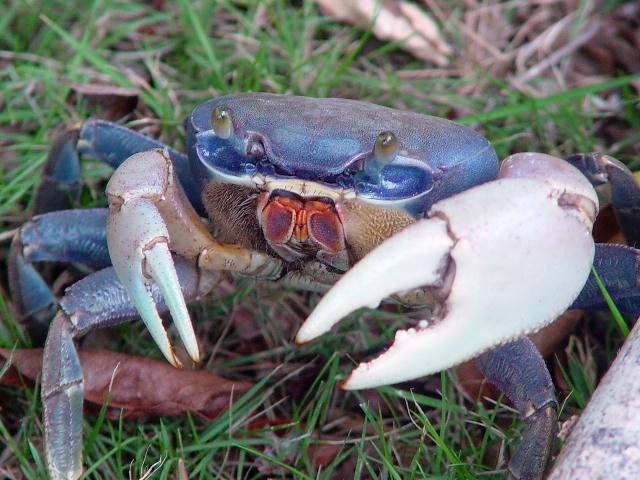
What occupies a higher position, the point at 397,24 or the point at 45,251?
the point at 397,24

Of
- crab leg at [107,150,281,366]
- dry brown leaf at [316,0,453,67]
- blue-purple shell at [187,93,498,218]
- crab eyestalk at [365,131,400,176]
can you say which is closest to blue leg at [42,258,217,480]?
crab leg at [107,150,281,366]

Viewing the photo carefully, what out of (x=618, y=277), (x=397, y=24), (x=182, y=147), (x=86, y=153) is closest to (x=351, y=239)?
(x=618, y=277)

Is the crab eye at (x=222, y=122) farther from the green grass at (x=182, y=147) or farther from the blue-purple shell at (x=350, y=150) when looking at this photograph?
the green grass at (x=182, y=147)

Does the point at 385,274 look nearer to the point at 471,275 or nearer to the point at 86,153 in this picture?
the point at 471,275

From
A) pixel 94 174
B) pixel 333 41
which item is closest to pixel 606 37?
pixel 333 41

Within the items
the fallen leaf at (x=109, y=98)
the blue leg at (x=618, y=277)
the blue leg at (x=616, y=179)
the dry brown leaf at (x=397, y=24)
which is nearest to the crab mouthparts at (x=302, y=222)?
the blue leg at (x=618, y=277)

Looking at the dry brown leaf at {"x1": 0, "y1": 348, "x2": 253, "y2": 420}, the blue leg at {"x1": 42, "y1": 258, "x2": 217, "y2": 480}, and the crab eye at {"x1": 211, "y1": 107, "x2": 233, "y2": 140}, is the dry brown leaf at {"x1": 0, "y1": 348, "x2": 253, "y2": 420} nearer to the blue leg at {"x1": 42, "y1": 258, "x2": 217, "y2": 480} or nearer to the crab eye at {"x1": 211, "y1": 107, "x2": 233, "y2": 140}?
the blue leg at {"x1": 42, "y1": 258, "x2": 217, "y2": 480}
